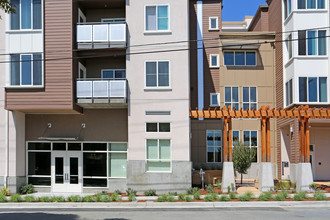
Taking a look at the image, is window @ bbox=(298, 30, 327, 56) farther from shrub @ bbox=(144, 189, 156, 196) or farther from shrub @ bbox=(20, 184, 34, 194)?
shrub @ bbox=(20, 184, 34, 194)

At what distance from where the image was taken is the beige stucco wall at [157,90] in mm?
21953

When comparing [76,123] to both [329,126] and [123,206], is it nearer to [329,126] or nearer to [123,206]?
[123,206]

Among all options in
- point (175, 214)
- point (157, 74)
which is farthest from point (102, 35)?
point (175, 214)

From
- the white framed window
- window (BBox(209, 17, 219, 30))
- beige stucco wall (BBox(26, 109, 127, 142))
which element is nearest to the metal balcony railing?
A: beige stucco wall (BBox(26, 109, 127, 142))

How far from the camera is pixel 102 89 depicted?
2200cm

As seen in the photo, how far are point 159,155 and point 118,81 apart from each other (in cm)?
476

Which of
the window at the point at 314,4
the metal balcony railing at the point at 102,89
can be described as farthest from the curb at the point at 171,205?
the window at the point at 314,4

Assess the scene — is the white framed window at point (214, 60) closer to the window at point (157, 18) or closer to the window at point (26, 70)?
the window at point (157, 18)

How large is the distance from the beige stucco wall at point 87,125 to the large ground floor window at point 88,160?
50cm

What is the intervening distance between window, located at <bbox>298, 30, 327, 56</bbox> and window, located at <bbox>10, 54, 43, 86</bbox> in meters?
15.7

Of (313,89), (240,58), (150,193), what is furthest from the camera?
(240,58)

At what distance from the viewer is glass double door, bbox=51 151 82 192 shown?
76.8 ft

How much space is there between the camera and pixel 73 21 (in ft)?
72.5

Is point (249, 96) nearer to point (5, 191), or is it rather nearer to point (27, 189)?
point (27, 189)
